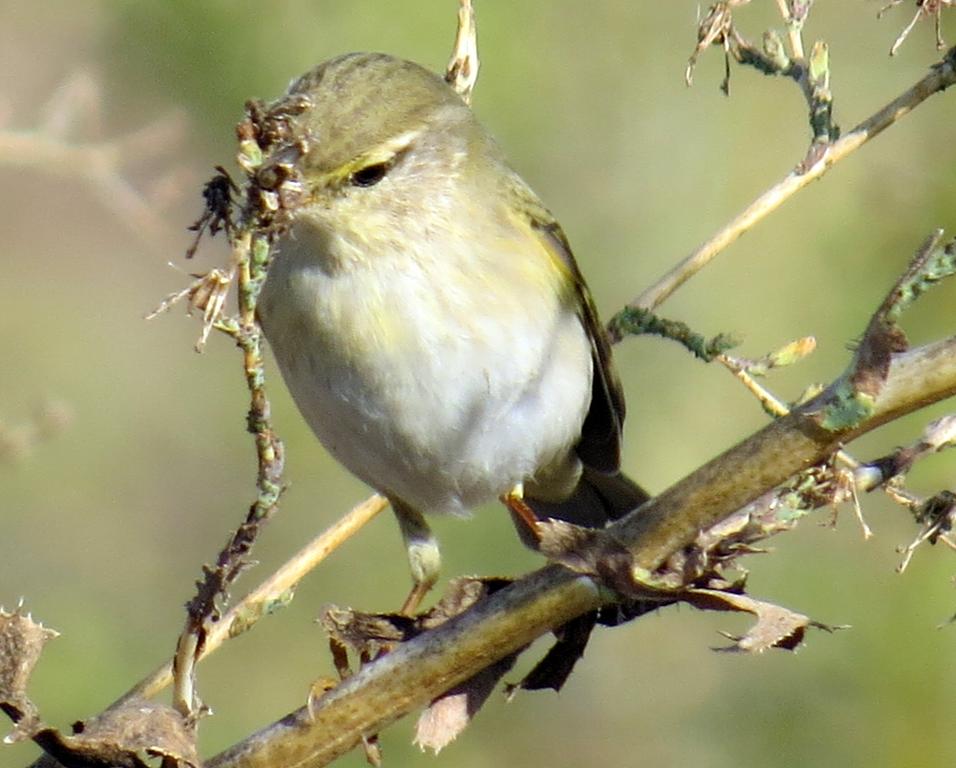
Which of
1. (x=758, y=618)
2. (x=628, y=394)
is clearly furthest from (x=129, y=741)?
(x=628, y=394)

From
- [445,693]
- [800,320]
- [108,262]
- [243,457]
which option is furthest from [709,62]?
[445,693]

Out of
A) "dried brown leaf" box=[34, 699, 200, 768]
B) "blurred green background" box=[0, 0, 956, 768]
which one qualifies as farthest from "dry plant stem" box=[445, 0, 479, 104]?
"dried brown leaf" box=[34, 699, 200, 768]

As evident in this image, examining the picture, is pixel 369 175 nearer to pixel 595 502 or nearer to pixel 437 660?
pixel 437 660

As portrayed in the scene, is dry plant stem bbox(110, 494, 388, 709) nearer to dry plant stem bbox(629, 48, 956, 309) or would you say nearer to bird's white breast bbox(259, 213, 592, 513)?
bird's white breast bbox(259, 213, 592, 513)

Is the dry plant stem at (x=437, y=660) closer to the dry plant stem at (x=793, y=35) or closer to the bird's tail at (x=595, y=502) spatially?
the dry plant stem at (x=793, y=35)

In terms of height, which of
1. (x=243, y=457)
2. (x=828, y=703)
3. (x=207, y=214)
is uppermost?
(x=207, y=214)

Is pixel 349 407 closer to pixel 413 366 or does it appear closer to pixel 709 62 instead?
pixel 413 366

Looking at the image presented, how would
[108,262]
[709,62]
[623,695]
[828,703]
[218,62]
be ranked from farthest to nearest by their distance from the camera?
[108,262] → [709,62] → [218,62] → [623,695] → [828,703]
